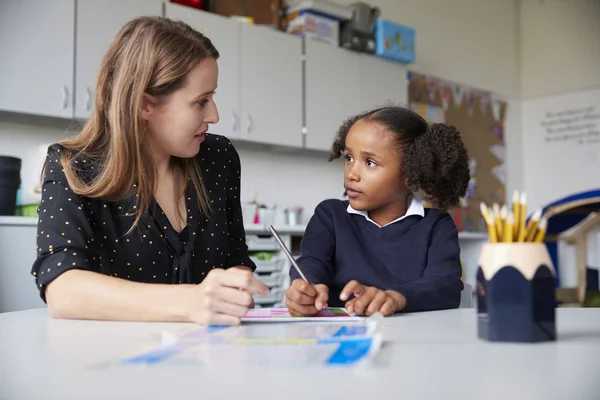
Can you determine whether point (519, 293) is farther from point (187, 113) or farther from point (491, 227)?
point (187, 113)

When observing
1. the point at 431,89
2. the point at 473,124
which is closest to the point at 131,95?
the point at 431,89

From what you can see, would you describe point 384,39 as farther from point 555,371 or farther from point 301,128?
point 555,371

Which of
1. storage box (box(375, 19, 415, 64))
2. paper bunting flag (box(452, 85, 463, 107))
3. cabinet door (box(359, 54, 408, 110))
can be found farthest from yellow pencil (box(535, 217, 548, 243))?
paper bunting flag (box(452, 85, 463, 107))

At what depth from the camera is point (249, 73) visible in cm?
353

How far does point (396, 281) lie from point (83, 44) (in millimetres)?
2196

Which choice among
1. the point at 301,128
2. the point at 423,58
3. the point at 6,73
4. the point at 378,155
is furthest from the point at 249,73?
the point at 378,155

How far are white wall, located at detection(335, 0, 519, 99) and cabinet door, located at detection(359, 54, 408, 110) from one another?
0.53 meters

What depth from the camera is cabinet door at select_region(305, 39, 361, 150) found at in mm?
3826

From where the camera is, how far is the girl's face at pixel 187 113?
124 centimetres

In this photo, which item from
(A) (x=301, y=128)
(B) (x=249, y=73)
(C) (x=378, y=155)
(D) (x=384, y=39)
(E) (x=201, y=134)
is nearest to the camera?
(E) (x=201, y=134)

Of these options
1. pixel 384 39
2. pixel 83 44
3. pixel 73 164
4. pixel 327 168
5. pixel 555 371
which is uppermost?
pixel 384 39

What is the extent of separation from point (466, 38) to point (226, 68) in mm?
2767

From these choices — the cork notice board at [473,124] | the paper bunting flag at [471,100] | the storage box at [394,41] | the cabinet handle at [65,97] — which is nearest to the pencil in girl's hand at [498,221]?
the cabinet handle at [65,97]

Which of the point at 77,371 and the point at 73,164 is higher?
the point at 73,164
